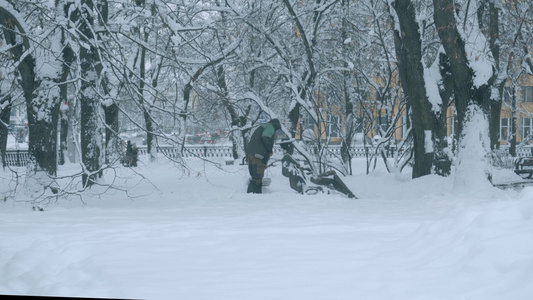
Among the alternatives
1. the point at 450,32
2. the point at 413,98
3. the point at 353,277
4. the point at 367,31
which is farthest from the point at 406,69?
the point at 353,277

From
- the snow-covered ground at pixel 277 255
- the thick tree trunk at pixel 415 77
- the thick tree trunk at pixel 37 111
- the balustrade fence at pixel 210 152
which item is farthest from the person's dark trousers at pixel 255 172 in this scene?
the balustrade fence at pixel 210 152

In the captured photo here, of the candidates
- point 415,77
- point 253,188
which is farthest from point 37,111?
point 415,77

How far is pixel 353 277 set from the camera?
→ 16.4ft

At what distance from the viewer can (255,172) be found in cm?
1357

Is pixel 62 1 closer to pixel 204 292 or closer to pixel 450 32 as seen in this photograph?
pixel 450 32

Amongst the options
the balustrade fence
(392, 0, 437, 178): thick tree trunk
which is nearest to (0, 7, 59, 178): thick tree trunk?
(392, 0, 437, 178): thick tree trunk

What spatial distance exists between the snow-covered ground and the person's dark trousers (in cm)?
421

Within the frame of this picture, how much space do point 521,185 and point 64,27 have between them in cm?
1279

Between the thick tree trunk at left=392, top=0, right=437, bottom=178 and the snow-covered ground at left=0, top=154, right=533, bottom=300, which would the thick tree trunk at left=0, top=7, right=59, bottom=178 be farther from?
the thick tree trunk at left=392, top=0, right=437, bottom=178

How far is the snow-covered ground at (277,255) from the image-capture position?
4641 mm

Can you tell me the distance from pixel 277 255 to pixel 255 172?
305 inches

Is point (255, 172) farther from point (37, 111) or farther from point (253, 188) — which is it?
point (37, 111)

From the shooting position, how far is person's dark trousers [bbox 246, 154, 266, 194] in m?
13.4

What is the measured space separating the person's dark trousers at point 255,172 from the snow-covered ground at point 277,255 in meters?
4.21
